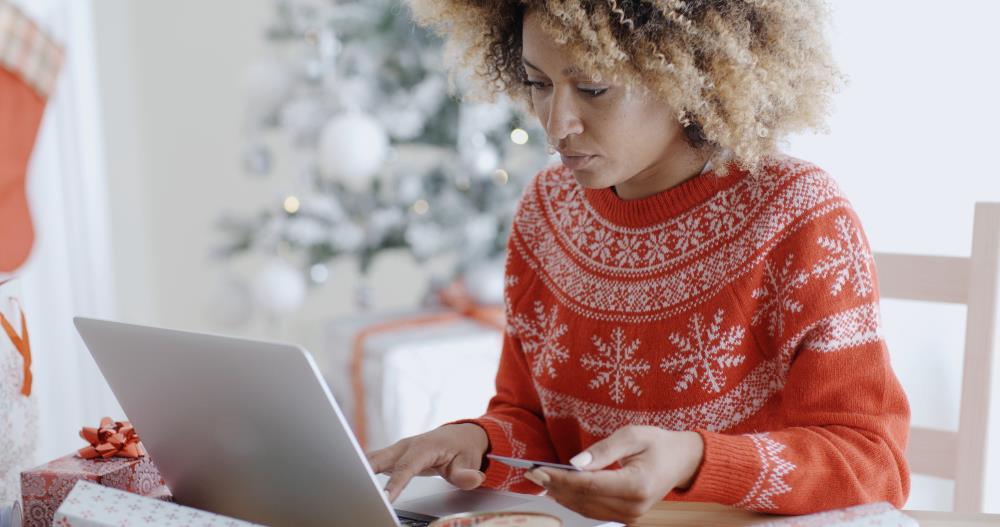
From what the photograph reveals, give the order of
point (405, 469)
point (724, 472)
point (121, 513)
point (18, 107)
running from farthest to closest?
point (18, 107) → point (405, 469) → point (724, 472) → point (121, 513)

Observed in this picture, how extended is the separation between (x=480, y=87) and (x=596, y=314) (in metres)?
0.32

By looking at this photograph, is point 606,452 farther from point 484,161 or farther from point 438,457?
point 484,161

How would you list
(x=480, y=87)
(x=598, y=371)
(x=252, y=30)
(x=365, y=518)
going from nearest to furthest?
1. (x=365, y=518)
2. (x=598, y=371)
3. (x=480, y=87)
4. (x=252, y=30)

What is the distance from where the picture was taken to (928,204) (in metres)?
1.54

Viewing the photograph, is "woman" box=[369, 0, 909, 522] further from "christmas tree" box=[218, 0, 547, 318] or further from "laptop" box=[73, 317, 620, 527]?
"christmas tree" box=[218, 0, 547, 318]

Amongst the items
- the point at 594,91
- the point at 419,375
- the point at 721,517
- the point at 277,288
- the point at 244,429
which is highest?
the point at 594,91

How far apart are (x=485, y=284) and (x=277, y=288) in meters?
0.49

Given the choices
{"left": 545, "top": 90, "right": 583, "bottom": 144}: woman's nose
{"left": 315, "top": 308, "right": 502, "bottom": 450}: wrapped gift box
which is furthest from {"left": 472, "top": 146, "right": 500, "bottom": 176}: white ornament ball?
{"left": 545, "top": 90, "right": 583, "bottom": 144}: woman's nose

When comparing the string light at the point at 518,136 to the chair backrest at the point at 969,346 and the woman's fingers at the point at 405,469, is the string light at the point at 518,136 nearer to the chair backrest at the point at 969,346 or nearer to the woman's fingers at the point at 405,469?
the chair backrest at the point at 969,346

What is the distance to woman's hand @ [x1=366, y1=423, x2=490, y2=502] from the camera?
925mm

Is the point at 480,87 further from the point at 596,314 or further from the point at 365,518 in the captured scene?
the point at 365,518

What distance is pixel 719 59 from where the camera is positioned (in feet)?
3.25

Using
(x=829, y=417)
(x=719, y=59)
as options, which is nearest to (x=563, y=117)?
(x=719, y=59)

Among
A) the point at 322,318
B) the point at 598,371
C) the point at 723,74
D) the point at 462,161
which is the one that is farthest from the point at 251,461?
the point at 322,318
